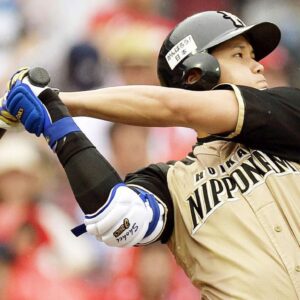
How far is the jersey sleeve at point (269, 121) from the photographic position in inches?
113

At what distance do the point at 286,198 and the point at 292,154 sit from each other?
189 millimetres

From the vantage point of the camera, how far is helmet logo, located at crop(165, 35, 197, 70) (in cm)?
331

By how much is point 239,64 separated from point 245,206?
61cm

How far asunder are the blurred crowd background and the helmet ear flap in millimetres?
2142

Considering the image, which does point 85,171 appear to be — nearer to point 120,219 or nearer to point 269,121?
point 120,219

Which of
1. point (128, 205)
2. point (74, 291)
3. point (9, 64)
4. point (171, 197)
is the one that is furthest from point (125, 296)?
point (128, 205)

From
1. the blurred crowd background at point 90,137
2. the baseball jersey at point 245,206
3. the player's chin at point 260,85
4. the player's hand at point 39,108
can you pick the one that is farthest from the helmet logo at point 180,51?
the blurred crowd background at point 90,137

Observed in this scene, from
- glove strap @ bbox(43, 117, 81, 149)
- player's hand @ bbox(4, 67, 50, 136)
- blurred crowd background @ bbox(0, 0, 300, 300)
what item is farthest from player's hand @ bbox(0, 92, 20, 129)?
blurred crowd background @ bbox(0, 0, 300, 300)

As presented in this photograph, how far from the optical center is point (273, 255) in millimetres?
2846

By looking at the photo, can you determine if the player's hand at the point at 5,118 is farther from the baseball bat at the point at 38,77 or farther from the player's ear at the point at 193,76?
the player's ear at the point at 193,76

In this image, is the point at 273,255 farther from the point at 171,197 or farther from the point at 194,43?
the point at 194,43

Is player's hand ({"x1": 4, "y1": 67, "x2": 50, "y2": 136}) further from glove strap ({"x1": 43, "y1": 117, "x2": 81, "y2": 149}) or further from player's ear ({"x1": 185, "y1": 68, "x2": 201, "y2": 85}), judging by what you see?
player's ear ({"x1": 185, "y1": 68, "x2": 201, "y2": 85})

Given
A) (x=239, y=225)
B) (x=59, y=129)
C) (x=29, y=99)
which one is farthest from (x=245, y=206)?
(x=29, y=99)

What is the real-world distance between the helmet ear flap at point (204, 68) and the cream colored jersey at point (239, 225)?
25 centimetres
